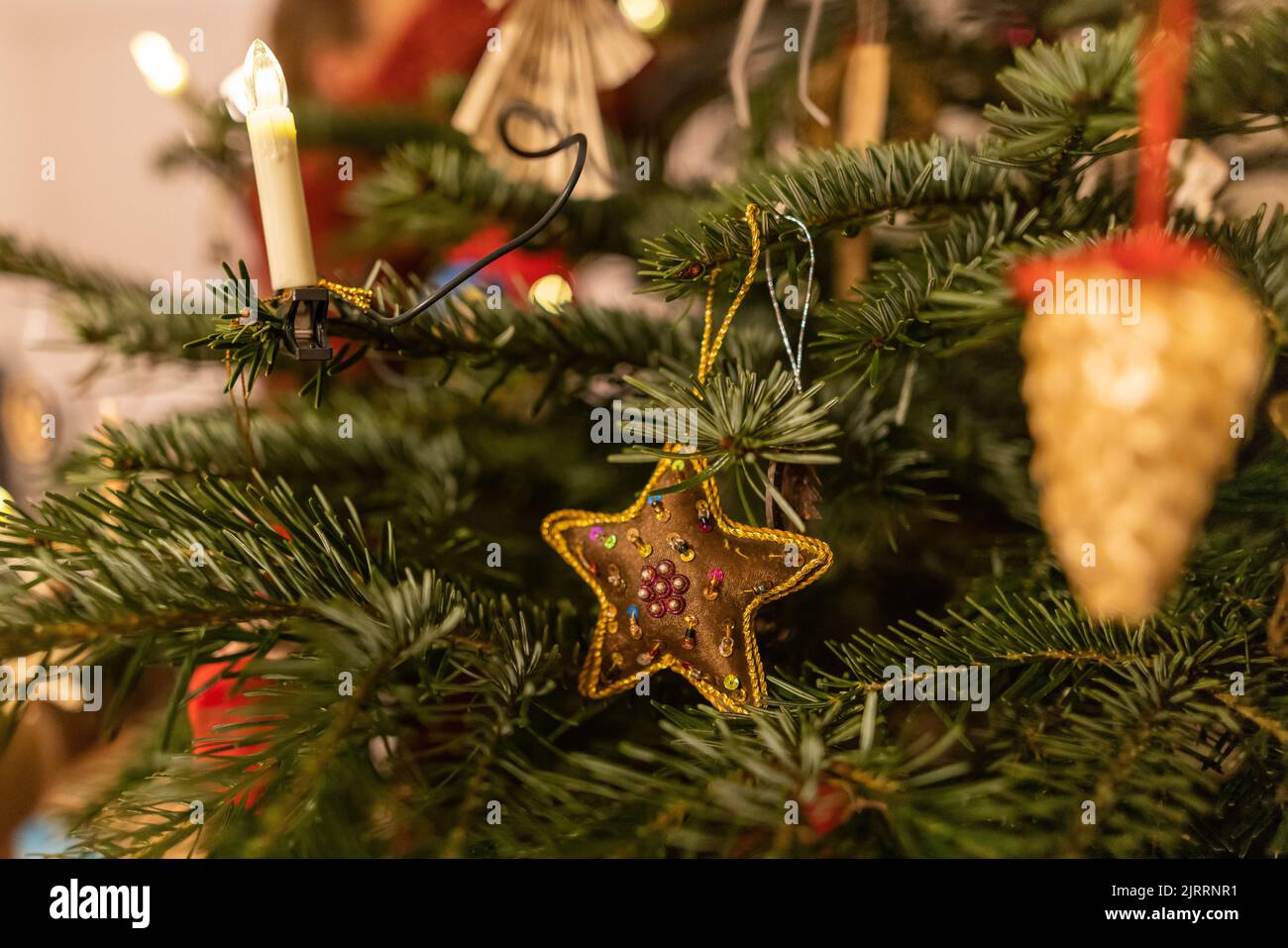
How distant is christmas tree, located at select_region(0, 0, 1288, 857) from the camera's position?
23cm

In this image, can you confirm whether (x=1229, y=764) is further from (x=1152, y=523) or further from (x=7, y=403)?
(x=7, y=403)

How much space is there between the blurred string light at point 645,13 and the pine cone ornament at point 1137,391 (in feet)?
1.32

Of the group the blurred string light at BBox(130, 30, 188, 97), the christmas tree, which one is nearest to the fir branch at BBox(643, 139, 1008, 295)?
the christmas tree

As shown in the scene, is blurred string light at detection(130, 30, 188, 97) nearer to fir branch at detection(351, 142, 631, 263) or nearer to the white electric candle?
fir branch at detection(351, 142, 631, 263)

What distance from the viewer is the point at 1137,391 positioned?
0.28m

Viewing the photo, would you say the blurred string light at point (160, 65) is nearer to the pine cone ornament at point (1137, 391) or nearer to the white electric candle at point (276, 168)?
the white electric candle at point (276, 168)

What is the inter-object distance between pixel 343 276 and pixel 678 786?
0.95ft

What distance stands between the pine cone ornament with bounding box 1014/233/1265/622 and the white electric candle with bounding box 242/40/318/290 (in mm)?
257

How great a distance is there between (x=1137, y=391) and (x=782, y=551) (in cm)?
Result: 13

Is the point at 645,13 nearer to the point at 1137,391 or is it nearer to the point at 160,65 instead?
the point at 160,65

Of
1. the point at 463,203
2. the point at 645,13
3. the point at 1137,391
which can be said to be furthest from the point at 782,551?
the point at 645,13

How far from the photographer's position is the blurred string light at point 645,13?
576mm

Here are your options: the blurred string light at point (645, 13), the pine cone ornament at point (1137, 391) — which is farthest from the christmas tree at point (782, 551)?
the blurred string light at point (645, 13)

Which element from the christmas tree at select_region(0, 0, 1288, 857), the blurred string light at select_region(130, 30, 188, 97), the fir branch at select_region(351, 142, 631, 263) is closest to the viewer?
the christmas tree at select_region(0, 0, 1288, 857)
